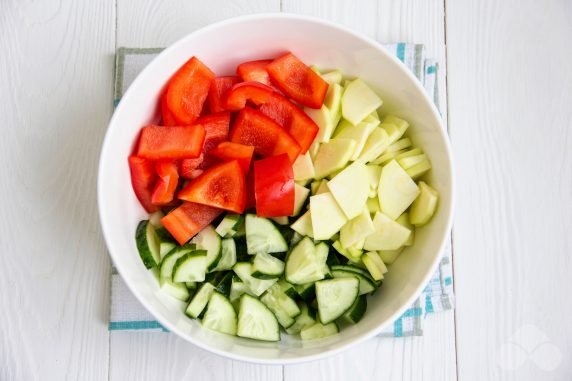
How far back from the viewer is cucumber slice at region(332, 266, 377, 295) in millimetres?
1293

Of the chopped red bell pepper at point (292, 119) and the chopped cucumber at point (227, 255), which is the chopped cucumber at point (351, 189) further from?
the chopped cucumber at point (227, 255)

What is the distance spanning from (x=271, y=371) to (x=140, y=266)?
490mm

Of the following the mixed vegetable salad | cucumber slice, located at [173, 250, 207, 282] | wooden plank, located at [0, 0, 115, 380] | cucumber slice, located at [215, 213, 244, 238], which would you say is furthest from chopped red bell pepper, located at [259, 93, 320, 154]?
wooden plank, located at [0, 0, 115, 380]

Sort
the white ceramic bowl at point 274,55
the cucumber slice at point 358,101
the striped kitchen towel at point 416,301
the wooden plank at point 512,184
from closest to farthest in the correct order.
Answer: the white ceramic bowl at point 274,55, the cucumber slice at point 358,101, the striped kitchen towel at point 416,301, the wooden plank at point 512,184

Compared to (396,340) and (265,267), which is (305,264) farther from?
(396,340)

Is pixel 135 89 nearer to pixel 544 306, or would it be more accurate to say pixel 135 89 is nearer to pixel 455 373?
pixel 455 373

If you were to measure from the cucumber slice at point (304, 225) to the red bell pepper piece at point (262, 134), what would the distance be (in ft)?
0.43

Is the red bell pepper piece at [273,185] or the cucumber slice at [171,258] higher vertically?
the red bell pepper piece at [273,185]

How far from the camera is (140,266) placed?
126 centimetres

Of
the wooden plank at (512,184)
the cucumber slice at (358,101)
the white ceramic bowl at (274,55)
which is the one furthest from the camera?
the wooden plank at (512,184)

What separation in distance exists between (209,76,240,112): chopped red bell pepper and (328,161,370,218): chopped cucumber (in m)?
0.32

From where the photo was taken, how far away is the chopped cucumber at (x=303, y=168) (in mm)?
1292

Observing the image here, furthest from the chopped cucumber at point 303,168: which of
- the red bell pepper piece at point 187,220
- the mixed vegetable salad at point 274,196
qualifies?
the red bell pepper piece at point 187,220

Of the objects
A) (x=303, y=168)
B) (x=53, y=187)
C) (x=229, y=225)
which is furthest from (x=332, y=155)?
(x=53, y=187)
